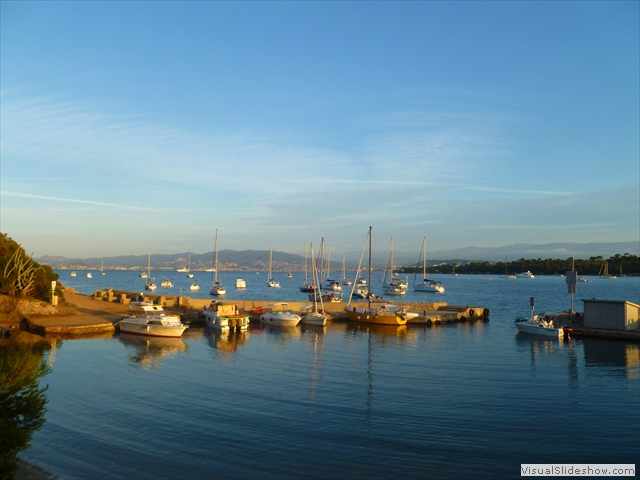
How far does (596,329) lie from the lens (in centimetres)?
4072

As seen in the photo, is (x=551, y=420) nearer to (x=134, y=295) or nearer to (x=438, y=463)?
(x=438, y=463)

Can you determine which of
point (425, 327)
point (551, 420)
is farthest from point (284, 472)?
point (425, 327)

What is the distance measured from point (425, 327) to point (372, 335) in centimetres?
841

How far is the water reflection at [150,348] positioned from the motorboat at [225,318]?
16.6ft

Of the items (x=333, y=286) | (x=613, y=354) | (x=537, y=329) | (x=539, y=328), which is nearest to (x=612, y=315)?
(x=539, y=328)

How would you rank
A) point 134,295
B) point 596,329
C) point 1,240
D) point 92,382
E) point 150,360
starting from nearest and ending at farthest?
point 92,382 < point 150,360 < point 596,329 < point 1,240 < point 134,295

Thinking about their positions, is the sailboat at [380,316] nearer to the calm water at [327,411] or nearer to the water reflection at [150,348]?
the calm water at [327,411]

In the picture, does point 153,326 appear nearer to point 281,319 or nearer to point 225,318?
point 225,318

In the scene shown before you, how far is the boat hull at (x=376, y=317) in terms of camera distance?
159ft

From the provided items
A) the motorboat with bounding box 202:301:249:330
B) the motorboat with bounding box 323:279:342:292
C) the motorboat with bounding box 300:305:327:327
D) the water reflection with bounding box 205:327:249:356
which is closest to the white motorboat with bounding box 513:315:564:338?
the motorboat with bounding box 300:305:327:327

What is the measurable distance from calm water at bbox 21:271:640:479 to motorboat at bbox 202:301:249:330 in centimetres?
707

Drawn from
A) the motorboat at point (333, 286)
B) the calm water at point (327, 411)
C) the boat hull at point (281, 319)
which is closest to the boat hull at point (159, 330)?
the calm water at point (327, 411)

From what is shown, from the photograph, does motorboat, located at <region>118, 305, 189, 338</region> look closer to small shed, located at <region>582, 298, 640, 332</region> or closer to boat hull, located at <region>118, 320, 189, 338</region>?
boat hull, located at <region>118, 320, 189, 338</region>

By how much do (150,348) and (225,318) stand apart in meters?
9.35
